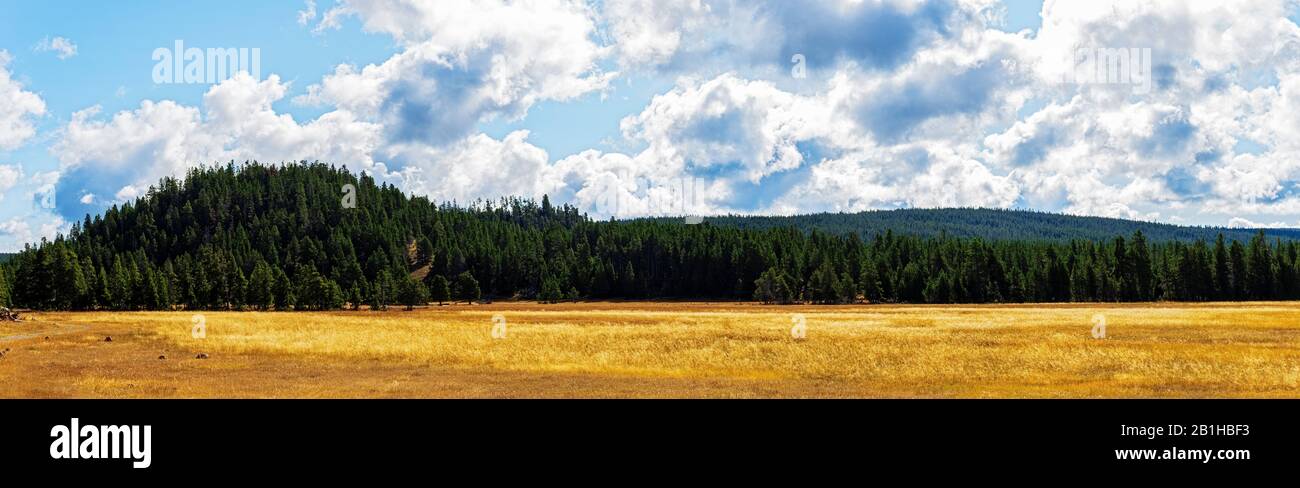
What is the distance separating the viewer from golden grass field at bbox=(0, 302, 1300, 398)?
2830 centimetres

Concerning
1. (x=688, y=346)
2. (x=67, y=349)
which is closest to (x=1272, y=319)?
(x=688, y=346)

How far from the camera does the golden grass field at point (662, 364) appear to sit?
28.3 m

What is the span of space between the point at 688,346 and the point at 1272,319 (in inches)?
1997
